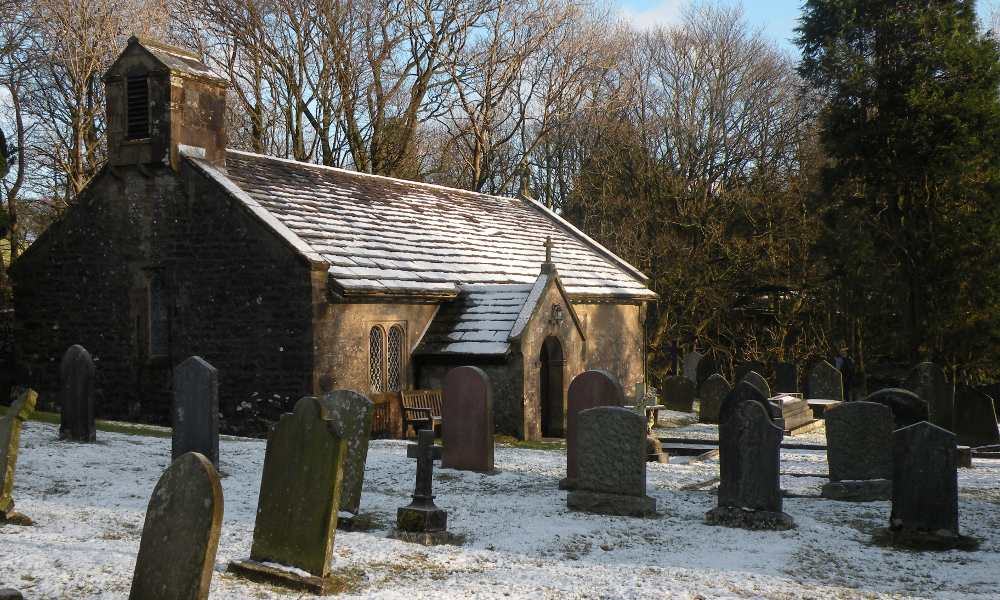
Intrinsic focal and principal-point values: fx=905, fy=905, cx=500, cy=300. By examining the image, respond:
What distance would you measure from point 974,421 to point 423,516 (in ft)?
36.2

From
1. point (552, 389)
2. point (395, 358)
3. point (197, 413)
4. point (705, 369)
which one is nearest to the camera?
point (197, 413)

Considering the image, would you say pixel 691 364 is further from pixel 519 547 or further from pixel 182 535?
pixel 182 535

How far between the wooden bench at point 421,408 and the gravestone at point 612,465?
21.5ft

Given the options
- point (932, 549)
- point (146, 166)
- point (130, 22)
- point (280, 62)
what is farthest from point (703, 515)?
point (280, 62)

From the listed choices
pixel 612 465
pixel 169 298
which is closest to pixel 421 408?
pixel 169 298

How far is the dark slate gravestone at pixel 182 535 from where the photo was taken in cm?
531

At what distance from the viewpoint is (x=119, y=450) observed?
1169cm

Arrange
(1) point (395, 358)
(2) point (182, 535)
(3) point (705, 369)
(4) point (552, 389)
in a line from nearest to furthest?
(2) point (182, 535) < (1) point (395, 358) < (4) point (552, 389) < (3) point (705, 369)

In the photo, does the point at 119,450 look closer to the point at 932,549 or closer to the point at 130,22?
the point at 932,549

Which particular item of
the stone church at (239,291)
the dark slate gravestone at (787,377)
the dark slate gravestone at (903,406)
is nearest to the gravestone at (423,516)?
the dark slate gravestone at (903,406)

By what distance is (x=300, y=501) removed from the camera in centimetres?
658

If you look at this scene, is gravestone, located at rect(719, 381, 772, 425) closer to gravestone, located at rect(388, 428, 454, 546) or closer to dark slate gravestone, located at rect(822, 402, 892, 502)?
dark slate gravestone, located at rect(822, 402, 892, 502)

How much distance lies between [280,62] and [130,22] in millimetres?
5844

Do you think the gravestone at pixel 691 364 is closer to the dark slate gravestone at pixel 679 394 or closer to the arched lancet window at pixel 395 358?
the dark slate gravestone at pixel 679 394
